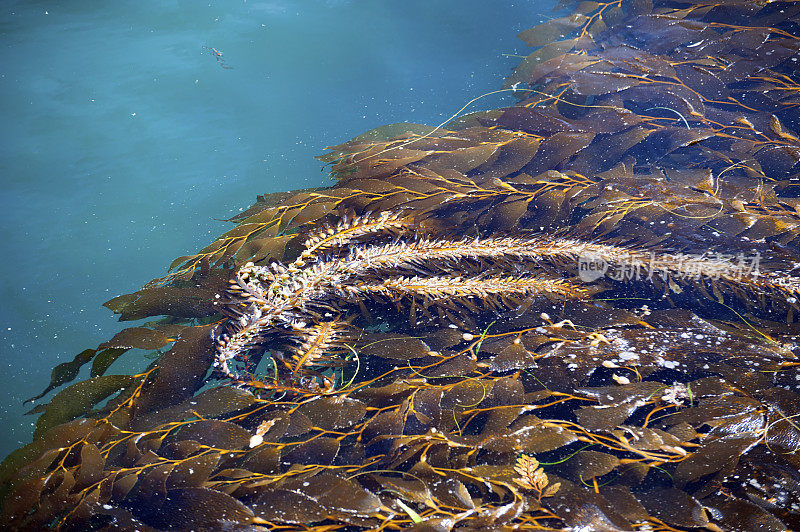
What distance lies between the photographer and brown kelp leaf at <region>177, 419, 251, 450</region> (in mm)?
492

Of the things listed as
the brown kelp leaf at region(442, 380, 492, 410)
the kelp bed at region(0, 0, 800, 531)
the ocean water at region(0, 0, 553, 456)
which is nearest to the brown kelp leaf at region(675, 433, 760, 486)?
the kelp bed at region(0, 0, 800, 531)

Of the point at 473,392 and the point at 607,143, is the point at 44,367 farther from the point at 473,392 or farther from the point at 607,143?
the point at 607,143

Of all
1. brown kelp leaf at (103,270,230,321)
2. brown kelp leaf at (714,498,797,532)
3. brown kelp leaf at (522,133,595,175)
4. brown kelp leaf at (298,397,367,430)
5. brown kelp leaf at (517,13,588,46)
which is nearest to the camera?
brown kelp leaf at (714,498,797,532)

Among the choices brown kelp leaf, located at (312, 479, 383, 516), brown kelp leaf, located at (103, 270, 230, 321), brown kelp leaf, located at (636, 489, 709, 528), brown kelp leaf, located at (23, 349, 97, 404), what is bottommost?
brown kelp leaf, located at (636, 489, 709, 528)

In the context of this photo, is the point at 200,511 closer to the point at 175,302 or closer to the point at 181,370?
the point at 181,370

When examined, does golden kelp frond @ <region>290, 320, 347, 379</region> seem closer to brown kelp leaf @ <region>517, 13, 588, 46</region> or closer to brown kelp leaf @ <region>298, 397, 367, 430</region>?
brown kelp leaf @ <region>298, 397, 367, 430</region>

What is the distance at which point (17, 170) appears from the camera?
4.08ft

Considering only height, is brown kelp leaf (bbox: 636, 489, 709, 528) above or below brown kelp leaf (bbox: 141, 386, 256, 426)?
below

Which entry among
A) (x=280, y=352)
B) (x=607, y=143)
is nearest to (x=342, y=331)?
(x=280, y=352)

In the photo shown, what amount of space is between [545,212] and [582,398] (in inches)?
14.5

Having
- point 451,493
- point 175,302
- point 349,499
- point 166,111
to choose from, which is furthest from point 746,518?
point 166,111

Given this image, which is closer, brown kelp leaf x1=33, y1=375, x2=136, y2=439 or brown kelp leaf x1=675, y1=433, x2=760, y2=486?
brown kelp leaf x1=675, y1=433, x2=760, y2=486

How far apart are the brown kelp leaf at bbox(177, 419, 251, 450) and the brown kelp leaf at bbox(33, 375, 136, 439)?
14 cm

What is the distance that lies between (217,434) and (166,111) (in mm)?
1331
